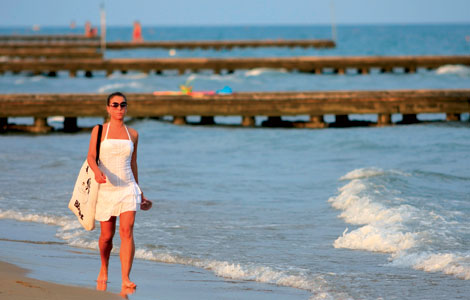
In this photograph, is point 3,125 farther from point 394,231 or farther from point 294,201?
point 394,231

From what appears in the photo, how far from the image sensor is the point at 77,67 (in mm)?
40750

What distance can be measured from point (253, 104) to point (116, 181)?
14918 mm

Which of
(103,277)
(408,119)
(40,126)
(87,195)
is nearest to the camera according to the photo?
(87,195)

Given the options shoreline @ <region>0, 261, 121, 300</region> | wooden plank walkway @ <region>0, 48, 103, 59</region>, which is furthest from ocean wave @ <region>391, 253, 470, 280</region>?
wooden plank walkway @ <region>0, 48, 103, 59</region>

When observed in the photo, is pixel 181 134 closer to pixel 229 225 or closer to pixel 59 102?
pixel 59 102

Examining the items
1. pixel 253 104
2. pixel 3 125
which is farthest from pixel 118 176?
pixel 3 125

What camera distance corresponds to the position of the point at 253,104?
→ 21109 millimetres

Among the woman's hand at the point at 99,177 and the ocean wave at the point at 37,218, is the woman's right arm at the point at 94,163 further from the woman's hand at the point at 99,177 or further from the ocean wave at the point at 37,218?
the ocean wave at the point at 37,218

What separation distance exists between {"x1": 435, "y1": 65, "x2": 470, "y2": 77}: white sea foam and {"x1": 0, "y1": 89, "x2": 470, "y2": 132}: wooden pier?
23.5 metres

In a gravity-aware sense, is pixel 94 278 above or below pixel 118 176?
below

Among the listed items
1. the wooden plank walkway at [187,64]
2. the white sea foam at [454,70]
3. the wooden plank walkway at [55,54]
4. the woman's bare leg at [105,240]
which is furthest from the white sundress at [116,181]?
the wooden plank walkway at [55,54]

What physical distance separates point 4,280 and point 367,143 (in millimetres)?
12554

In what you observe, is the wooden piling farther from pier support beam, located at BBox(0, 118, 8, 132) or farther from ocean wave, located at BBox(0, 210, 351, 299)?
ocean wave, located at BBox(0, 210, 351, 299)

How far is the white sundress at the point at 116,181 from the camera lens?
6277 mm
